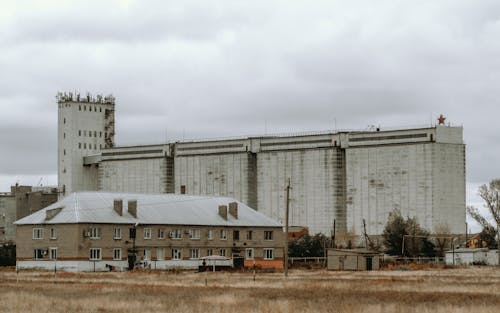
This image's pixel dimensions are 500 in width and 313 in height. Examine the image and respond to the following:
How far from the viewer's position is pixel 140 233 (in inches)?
4309

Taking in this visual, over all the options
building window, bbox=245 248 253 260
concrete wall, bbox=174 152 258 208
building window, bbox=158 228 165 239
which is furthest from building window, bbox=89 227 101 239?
concrete wall, bbox=174 152 258 208

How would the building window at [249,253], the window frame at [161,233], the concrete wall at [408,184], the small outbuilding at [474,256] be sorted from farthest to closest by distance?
the concrete wall at [408,184] → the small outbuilding at [474,256] → the building window at [249,253] → the window frame at [161,233]

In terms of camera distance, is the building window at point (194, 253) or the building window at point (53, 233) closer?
the building window at point (53, 233)

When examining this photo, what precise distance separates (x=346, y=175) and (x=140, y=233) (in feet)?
249

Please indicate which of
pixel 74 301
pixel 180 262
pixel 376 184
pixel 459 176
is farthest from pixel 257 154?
pixel 74 301

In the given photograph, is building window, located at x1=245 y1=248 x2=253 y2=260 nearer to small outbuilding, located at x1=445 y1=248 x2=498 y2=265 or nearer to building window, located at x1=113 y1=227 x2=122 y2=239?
building window, located at x1=113 y1=227 x2=122 y2=239

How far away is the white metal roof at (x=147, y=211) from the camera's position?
352 feet

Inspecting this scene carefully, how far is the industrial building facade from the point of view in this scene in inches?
6762

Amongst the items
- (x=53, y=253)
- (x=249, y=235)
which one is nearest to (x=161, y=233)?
(x=53, y=253)

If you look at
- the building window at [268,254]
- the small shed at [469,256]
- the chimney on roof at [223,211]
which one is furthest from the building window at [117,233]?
the small shed at [469,256]

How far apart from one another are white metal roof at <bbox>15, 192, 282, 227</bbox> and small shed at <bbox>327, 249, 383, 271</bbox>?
16460mm

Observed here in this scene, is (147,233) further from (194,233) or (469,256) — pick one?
(469,256)

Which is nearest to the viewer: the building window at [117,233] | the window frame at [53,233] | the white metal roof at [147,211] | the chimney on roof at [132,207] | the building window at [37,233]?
the window frame at [53,233]

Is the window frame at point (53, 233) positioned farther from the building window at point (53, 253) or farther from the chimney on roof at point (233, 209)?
the chimney on roof at point (233, 209)
